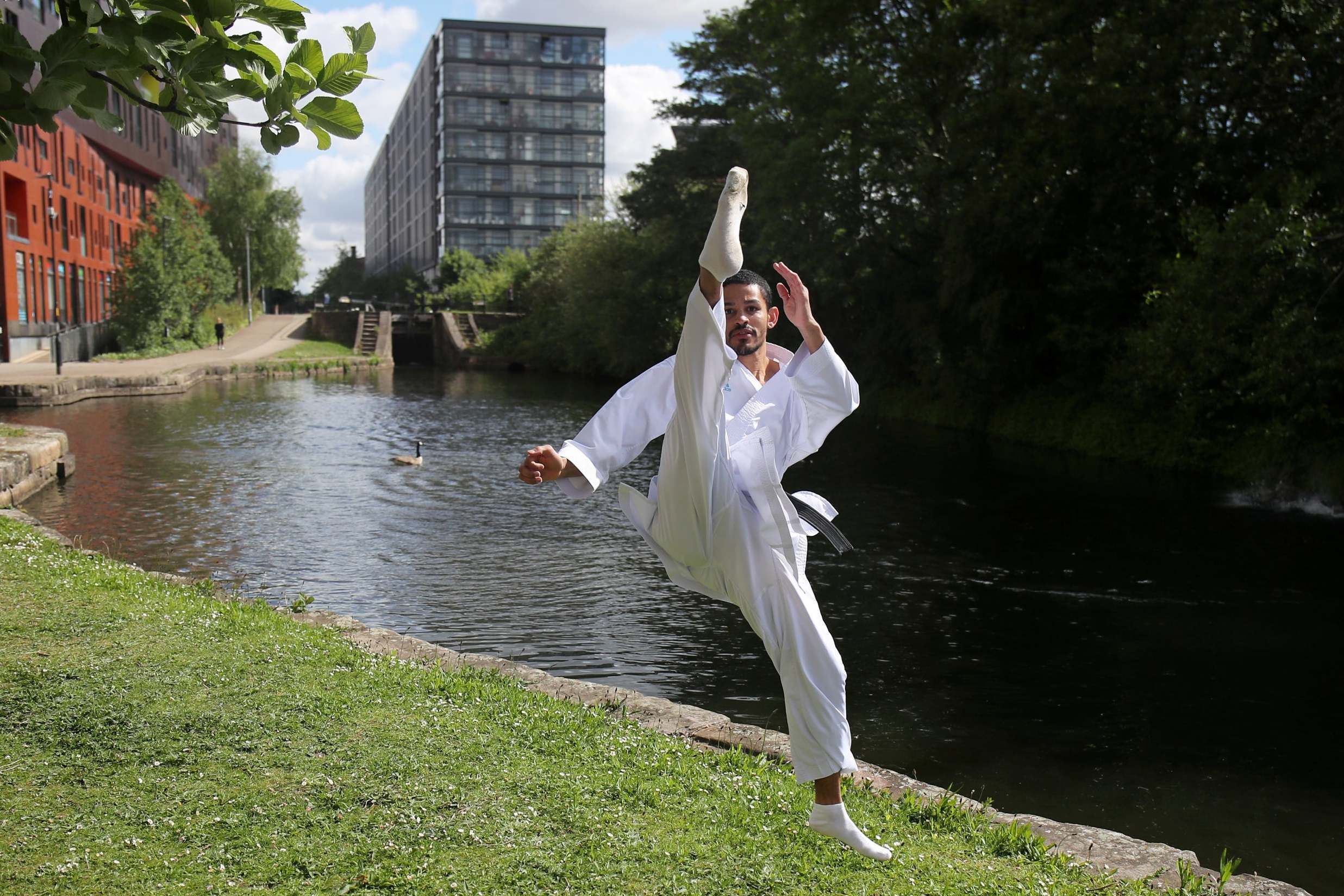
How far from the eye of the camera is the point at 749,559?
436 centimetres

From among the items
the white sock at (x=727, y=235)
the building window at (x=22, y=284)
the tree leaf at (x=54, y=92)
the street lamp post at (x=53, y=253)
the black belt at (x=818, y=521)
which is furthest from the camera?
the street lamp post at (x=53, y=253)

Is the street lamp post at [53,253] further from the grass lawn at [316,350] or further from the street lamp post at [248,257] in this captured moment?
the street lamp post at [248,257]

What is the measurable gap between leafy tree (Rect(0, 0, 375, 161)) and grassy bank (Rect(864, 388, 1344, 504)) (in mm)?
19356

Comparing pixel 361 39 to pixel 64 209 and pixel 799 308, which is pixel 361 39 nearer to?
pixel 799 308

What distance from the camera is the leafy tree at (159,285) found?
4988 cm

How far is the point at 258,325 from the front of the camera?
74375 mm

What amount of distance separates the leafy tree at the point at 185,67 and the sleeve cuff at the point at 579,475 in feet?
4.64

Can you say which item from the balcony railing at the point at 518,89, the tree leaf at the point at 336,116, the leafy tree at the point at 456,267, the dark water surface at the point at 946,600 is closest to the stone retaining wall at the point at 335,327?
the leafy tree at the point at 456,267

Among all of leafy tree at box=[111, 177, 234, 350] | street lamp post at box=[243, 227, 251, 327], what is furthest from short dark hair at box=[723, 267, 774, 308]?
street lamp post at box=[243, 227, 251, 327]

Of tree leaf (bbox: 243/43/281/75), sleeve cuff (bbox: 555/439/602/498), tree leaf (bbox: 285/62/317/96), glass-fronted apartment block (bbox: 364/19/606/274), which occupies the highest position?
glass-fronted apartment block (bbox: 364/19/606/274)

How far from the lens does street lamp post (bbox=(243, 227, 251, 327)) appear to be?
7269 cm

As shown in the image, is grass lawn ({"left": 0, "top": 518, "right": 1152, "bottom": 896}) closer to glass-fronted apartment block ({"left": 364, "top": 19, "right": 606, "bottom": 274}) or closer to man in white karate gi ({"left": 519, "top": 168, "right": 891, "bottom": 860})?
man in white karate gi ({"left": 519, "top": 168, "right": 891, "bottom": 860})

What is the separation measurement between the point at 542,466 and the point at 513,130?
361 ft

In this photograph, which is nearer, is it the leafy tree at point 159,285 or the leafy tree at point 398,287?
the leafy tree at point 159,285
